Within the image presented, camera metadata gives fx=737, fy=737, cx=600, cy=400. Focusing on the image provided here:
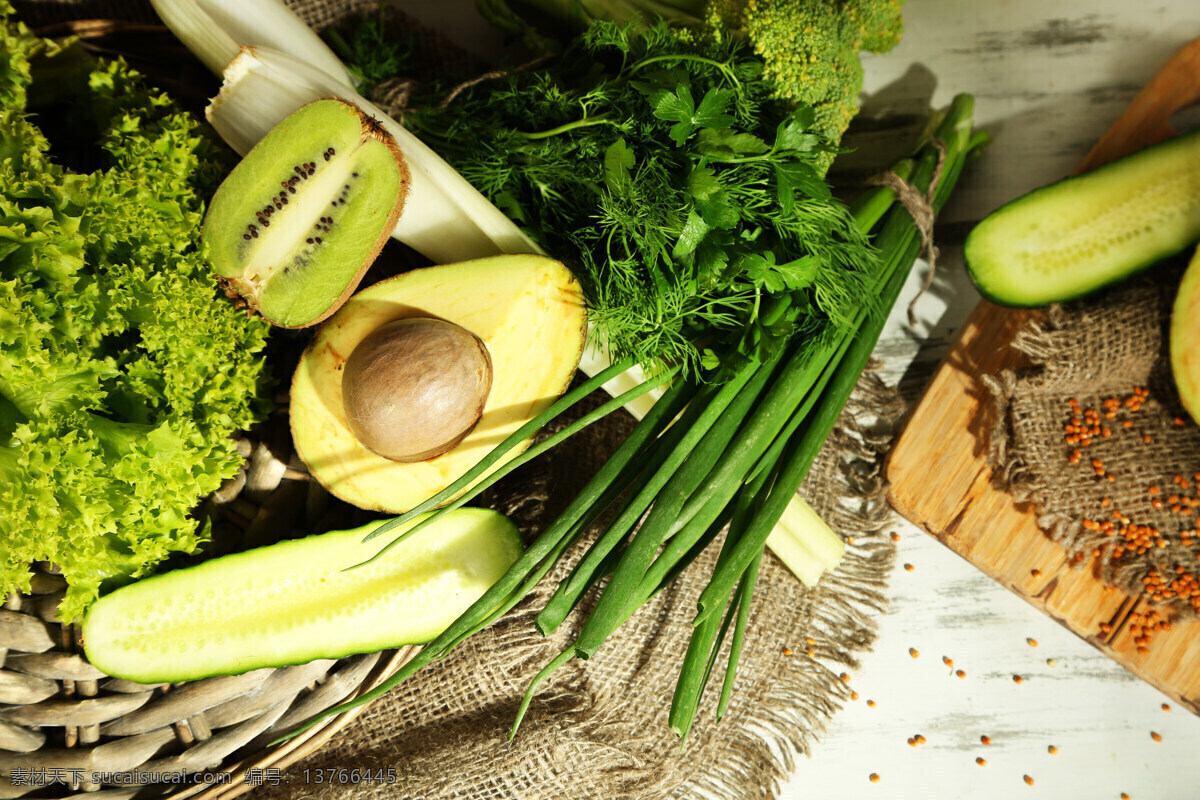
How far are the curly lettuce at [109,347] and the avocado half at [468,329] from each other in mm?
108

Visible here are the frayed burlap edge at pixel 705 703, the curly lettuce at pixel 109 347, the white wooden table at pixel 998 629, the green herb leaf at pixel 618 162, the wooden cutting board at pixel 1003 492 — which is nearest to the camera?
the curly lettuce at pixel 109 347

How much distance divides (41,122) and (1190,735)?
2271 mm

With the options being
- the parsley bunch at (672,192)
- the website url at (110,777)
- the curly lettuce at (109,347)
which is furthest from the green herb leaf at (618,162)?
the website url at (110,777)

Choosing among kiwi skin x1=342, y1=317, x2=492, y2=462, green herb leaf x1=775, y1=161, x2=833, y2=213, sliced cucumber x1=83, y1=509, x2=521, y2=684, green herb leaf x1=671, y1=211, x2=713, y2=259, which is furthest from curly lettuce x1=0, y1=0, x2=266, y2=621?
green herb leaf x1=775, y1=161, x2=833, y2=213

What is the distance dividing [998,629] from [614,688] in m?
0.75

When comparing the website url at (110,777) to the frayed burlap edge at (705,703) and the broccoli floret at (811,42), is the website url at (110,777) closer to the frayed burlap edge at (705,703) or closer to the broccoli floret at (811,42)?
the frayed burlap edge at (705,703)

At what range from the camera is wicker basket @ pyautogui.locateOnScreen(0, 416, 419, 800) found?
1.02 meters

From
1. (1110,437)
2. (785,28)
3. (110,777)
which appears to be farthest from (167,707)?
(1110,437)

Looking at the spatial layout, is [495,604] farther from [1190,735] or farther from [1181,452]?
[1190,735]

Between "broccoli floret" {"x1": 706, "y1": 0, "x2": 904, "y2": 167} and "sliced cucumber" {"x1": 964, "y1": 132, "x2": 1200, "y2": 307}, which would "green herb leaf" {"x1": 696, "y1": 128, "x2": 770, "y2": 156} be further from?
"sliced cucumber" {"x1": 964, "y1": 132, "x2": 1200, "y2": 307}

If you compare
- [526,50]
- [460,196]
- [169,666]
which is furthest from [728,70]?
[169,666]

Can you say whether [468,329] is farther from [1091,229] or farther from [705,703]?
[1091,229]

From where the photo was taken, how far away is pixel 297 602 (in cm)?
104

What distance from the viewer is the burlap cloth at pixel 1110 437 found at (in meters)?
1.20
